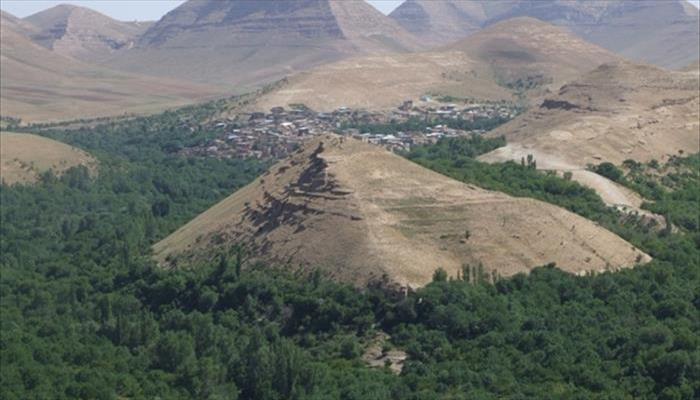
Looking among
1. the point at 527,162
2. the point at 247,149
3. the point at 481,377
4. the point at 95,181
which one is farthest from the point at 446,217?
the point at 247,149

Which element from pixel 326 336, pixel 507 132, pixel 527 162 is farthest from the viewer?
pixel 507 132

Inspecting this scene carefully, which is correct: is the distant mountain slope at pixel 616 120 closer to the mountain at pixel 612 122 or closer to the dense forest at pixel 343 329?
the mountain at pixel 612 122

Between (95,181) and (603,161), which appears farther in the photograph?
(95,181)

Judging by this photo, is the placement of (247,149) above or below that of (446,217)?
below

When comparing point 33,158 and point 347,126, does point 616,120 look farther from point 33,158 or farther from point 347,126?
point 33,158

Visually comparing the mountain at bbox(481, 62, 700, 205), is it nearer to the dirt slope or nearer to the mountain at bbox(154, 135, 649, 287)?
the mountain at bbox(154, 135, 649, 287)

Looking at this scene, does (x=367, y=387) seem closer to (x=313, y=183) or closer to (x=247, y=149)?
(x=313, y=183)

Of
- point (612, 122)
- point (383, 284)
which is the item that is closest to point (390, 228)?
point (383, 284)
